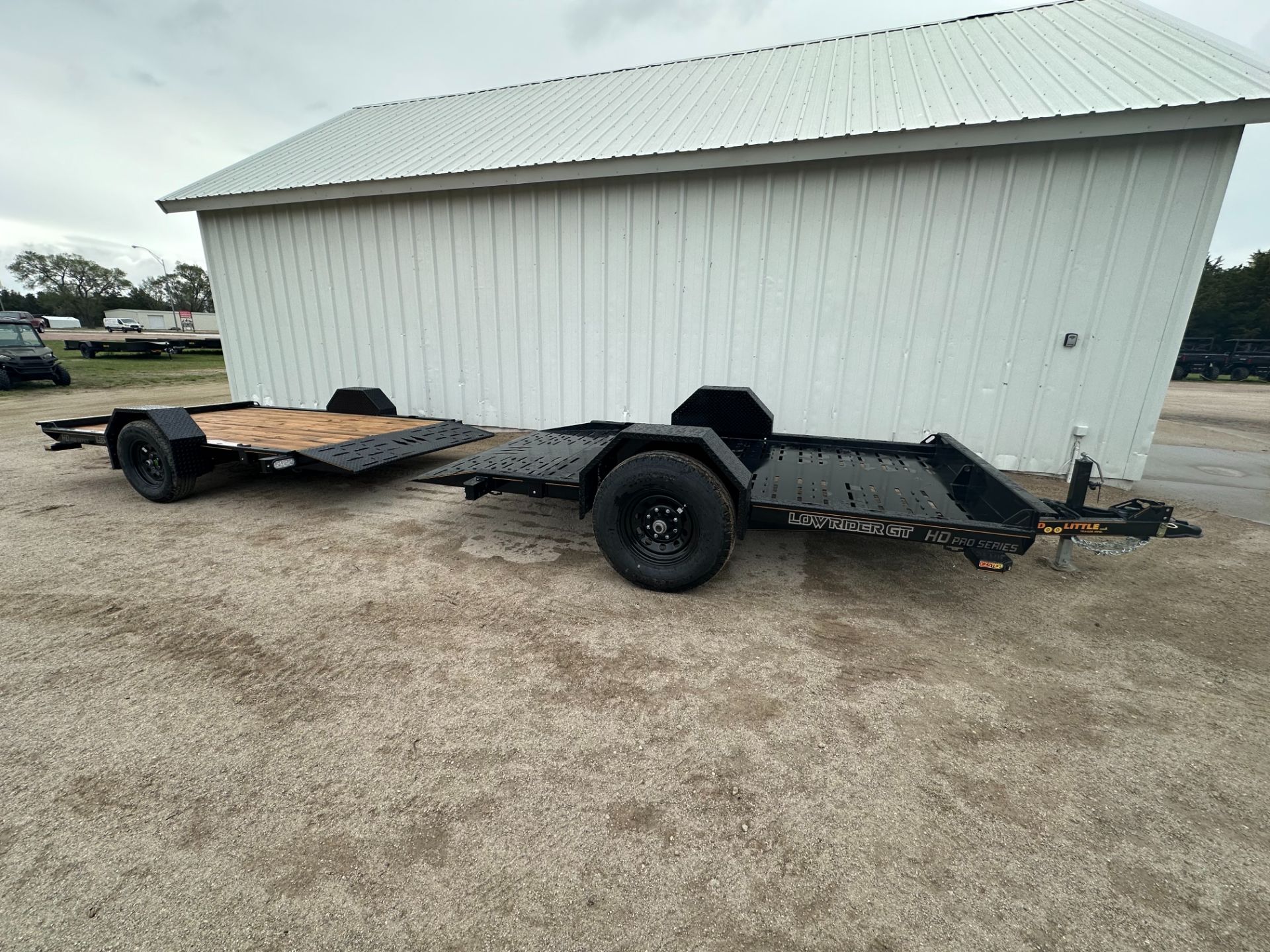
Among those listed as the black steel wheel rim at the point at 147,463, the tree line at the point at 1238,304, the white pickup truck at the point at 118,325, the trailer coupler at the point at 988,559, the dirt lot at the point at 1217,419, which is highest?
the tree line at the point at 1238,304

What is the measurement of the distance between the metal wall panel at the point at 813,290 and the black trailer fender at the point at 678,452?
3.40 meters

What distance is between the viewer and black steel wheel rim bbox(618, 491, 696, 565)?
11.2 feet

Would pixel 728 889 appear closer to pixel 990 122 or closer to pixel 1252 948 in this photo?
pixel 1252 948

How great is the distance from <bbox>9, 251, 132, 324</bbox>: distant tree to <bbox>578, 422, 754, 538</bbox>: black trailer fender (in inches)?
4359

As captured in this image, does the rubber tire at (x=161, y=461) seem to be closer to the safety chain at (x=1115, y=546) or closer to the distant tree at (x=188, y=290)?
the safety chain at (x=1115, y=546)

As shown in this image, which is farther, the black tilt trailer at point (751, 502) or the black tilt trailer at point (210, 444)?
the black tilt trailer at point (210, 444)

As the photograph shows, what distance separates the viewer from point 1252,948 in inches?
58.1

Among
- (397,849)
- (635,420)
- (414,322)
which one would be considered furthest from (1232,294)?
(397,849)

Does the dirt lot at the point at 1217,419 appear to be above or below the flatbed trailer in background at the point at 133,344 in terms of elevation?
below

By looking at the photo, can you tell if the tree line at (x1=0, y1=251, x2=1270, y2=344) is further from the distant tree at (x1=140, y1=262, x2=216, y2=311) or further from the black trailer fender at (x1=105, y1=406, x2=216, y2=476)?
the black trailer fender at (x1=105, y1=406, x2=216, y2=476)

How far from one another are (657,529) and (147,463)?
18.1 feet

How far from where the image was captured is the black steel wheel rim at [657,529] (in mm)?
3426

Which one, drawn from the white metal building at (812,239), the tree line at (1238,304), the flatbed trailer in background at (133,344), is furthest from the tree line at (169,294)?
the white metal building at (812,239)

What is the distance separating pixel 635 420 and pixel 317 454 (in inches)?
158
